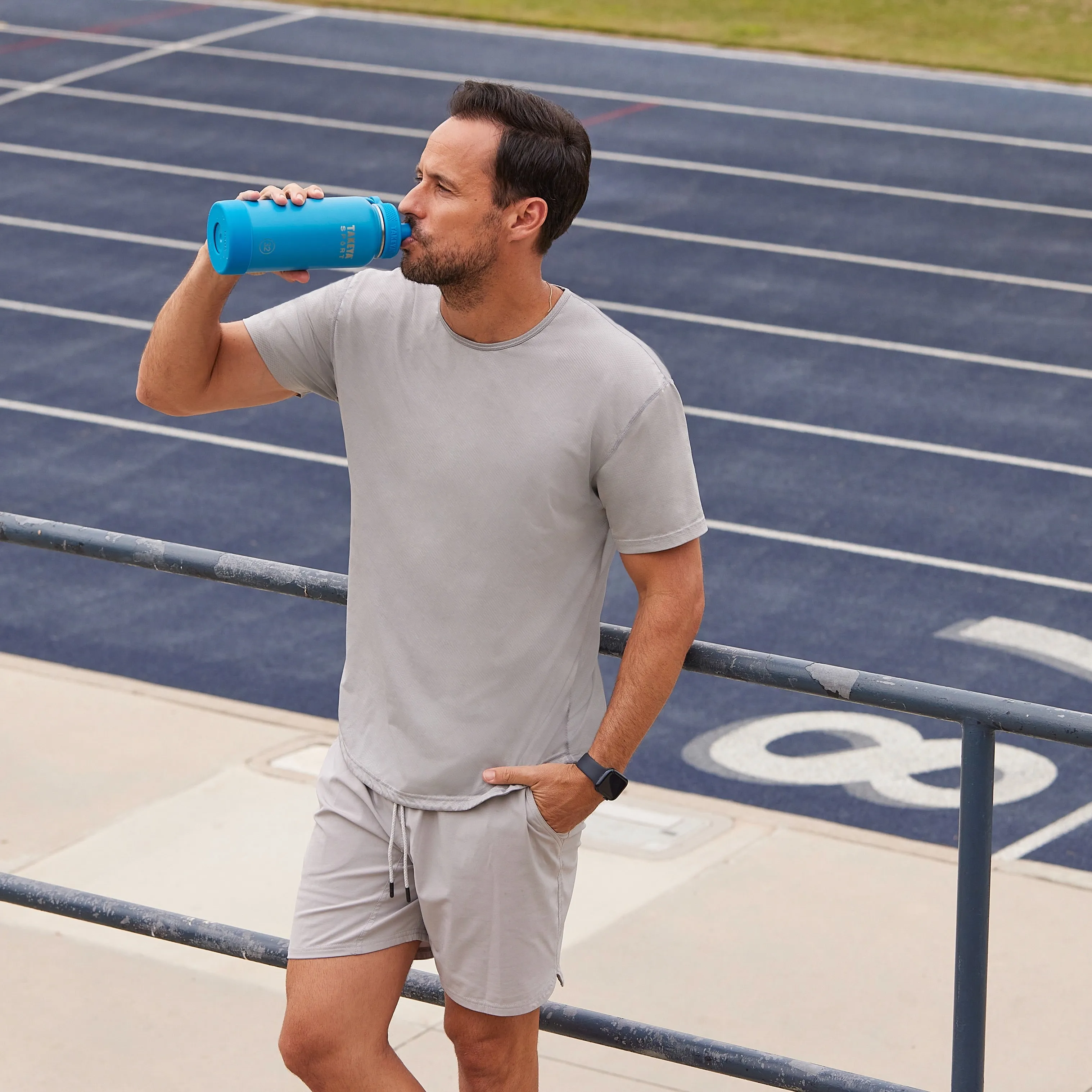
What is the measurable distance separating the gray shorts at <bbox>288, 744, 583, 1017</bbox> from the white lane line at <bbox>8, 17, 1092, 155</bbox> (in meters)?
14.2

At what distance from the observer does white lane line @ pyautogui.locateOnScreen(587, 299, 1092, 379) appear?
1268 centimetres

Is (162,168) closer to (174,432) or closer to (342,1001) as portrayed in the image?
(174,432)

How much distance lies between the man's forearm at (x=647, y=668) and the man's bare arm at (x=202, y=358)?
0.79 meters

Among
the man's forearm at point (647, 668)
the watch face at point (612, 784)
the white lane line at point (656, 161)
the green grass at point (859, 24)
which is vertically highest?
the green grass at point (859, 24)

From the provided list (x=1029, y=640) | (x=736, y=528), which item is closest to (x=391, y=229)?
(x=1029, y=640)

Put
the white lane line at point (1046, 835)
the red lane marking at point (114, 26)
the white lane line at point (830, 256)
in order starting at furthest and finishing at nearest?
the red lane marking at point (114, 26) → the white lane line at point (830, 256) → the white lane line at point (1046, 835)

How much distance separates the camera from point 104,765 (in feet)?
23.9

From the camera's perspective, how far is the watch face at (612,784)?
325 centimetres

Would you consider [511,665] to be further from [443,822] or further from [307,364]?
[307,364]

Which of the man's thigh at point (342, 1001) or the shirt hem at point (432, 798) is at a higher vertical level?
the shirt hem at point (432, 798)

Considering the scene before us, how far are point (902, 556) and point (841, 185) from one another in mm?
7894

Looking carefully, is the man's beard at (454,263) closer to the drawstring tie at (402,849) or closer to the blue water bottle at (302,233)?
the blue water bottle at (302,233)

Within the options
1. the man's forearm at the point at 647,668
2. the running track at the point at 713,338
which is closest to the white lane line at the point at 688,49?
the running track at the point at 713,338

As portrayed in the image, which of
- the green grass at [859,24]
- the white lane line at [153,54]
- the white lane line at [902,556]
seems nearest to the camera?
the white lane line at [902,556]
